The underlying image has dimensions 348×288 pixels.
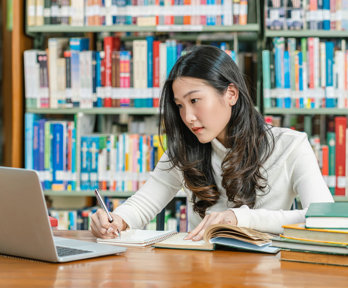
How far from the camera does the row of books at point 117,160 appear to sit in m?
2.60

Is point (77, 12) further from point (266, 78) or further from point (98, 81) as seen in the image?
point (266, 78)

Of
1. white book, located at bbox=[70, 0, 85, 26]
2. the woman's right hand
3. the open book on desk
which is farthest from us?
white book, located at bbox=[70, 0, 85, 26]

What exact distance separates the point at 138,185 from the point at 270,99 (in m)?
0.74

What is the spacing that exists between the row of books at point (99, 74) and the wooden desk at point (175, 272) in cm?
153

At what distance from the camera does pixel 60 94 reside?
8.56ft

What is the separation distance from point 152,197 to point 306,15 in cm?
131

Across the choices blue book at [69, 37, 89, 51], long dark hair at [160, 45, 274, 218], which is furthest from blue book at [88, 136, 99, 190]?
long dark hair at [160, 45, 274, 218]

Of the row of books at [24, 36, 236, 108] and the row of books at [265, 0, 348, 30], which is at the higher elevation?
the row of books at [265, 0, 348, 30]

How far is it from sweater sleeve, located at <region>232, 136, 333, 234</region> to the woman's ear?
237mm

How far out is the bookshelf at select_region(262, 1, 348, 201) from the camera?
2502 millimetres

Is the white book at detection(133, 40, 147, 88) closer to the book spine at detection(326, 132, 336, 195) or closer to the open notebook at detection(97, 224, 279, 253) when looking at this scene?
the book spine at detection(326, 132, 336, 195)

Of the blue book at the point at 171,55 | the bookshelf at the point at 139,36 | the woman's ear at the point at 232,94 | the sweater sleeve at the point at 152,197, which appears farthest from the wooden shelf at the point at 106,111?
the woman's ear at the point at 232,94

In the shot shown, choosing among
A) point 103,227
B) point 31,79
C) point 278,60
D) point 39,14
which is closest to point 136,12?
point 39,14

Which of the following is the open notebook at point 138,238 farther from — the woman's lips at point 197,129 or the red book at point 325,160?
the red book at point 325,160
